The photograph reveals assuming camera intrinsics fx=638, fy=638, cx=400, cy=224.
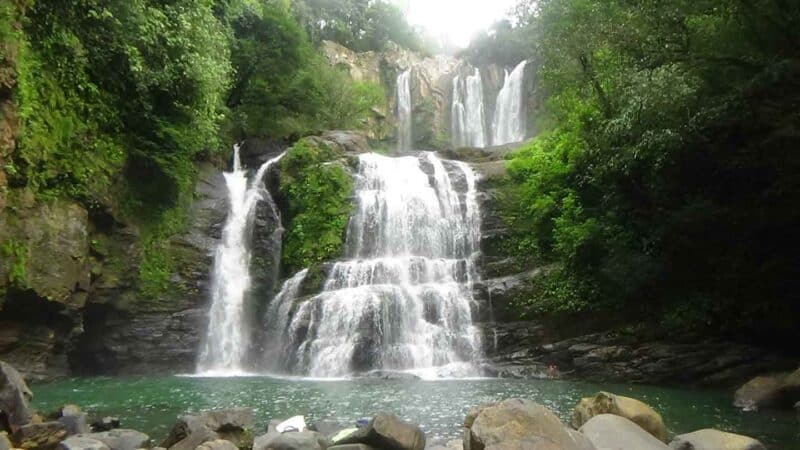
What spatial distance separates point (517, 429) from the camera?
5594mm

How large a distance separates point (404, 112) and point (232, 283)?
24.1 metres

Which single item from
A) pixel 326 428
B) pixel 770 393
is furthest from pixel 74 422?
pixel 770 393

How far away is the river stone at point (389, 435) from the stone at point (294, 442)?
429 mm

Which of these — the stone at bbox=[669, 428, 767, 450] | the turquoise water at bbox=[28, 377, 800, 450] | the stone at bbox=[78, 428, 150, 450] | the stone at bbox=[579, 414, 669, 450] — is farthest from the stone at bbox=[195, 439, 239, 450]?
the stone at bbox=[669, 428, 767, 450]

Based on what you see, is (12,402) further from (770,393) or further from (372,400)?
(770,393)

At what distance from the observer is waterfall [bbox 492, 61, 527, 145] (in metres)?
38.3

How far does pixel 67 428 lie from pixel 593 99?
17.0 m

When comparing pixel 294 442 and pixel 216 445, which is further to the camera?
pixel 294 442

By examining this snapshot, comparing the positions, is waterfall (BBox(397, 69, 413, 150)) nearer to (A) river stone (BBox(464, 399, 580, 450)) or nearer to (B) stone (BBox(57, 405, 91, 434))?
(B) stone (BBox(57, 405, 91, 434))

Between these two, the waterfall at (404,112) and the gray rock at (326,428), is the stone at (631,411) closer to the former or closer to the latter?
the gray rock at (326,428)

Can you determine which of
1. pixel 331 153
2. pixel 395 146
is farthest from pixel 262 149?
pixel 395 146

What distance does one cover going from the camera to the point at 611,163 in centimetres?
1573

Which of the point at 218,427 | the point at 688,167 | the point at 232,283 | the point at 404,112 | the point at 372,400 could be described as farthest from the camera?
the point at 404,112

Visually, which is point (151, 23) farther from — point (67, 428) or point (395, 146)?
point (395, 146)
